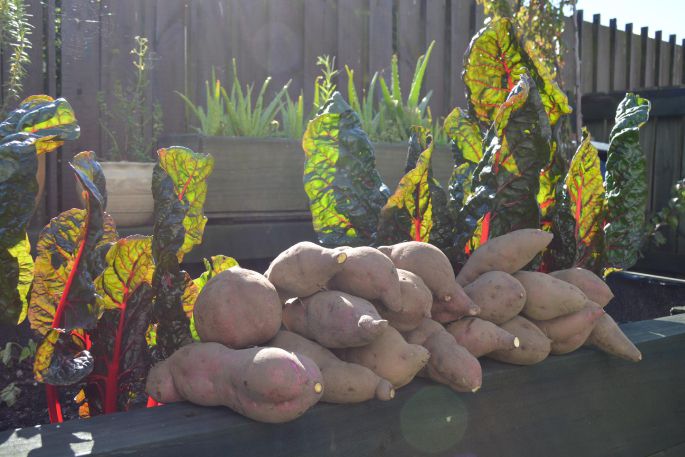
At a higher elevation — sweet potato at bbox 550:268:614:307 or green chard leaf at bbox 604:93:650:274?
green chard leaf at bbox 604:93:650:274

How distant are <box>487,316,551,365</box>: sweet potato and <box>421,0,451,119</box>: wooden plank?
3125mm

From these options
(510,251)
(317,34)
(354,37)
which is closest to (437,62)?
(354,37)

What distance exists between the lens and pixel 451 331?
106 cm

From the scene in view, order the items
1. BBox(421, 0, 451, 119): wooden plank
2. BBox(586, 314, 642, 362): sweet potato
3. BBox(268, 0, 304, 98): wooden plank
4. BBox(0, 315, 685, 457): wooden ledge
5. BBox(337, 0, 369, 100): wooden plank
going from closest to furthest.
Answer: BBox(0, 315, 685, 457): wooden ledge → BBox(586, 314, 642, 362): sweet potato → BBox(268, 0, 304, 98): wooden plank → BBox(337, 0, 369, 100): wooden plank → BBox(421, 0, 451, 119): wooden plank

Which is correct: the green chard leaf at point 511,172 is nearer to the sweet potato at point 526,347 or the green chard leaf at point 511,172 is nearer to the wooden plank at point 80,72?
the sweet potato at point 526,347

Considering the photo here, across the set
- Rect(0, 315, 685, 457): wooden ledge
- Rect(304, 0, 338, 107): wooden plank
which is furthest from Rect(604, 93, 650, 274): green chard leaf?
Rect(304, 0, 338, 107): wooden plank

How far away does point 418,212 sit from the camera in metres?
1.27

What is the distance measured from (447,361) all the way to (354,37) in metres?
3.14

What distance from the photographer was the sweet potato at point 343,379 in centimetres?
86

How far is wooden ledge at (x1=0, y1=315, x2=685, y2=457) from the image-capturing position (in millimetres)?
752

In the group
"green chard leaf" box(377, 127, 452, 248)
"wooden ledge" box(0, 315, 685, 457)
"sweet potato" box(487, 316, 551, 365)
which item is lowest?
"wooden ledge" box(0, 315, 685, 457)

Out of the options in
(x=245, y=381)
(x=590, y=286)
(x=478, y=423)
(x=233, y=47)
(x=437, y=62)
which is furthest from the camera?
(x=437, y=62)

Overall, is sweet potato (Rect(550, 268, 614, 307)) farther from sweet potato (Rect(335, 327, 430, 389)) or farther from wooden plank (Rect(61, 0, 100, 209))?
wooden plank (Rect(61, 0, 100, 209))

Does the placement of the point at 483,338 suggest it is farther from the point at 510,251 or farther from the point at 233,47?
the point at 233,47
